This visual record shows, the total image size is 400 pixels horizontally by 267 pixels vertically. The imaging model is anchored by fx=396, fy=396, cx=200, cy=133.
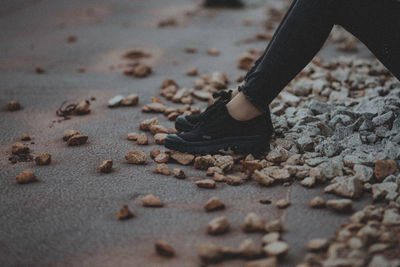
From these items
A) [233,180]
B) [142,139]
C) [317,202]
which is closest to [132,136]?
[142,139]

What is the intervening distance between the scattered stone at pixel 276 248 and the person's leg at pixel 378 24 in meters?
0.71

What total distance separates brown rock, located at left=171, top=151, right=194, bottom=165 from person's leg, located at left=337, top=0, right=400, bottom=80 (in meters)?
0.66

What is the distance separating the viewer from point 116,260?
0.93 metres

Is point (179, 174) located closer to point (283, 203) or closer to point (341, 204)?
point (283, 203)

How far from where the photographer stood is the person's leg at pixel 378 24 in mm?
1173

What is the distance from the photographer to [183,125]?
1541mm

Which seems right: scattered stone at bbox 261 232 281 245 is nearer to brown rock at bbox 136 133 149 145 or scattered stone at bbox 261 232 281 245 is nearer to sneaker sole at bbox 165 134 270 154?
sneaker sole at bbox 165 134 270 154

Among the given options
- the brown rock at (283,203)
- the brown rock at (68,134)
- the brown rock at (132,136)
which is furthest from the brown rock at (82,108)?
the brown rock at (283,203)

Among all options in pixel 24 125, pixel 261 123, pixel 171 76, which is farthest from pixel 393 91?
pixel 24 125

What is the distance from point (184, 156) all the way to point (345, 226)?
594mm

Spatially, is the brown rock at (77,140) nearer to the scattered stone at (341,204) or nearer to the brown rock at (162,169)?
the brown rock at (162,169)

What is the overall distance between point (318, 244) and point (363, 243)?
4.0 inches

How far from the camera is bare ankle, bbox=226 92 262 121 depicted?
4.43ft

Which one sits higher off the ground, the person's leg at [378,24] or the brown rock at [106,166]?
the person's leg at [378,24]
